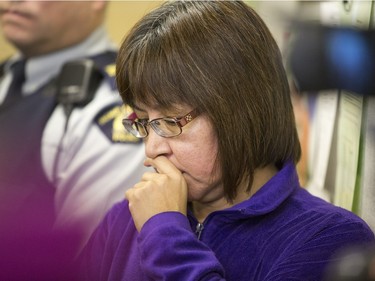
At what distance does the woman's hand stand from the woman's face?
0.02 m

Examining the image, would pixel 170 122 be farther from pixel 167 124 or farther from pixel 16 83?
pixel 16 83

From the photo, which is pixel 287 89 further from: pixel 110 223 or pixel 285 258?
pixel 110 223

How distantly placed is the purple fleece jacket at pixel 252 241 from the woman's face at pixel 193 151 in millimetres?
55

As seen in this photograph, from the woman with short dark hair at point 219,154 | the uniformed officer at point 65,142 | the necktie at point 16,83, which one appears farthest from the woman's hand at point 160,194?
the necktie at point 16,83

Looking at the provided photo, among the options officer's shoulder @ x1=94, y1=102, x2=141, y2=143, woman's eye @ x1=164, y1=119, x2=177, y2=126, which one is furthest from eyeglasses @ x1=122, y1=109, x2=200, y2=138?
officer's shoulder @ x1=94, y1=102, x2=141, y2=143

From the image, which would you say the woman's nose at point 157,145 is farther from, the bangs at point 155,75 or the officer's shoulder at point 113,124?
the officer's shoulder at point 113,124

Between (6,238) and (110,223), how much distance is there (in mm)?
343

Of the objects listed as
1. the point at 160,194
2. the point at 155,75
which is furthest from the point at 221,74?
the point at 160,194

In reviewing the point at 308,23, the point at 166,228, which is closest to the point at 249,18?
the point at 166,228

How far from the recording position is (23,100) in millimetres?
2348

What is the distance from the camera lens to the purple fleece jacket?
41.2 inches

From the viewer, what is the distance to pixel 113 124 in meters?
2.16

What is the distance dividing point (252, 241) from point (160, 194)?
0.17m

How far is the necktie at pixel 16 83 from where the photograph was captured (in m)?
2.44
